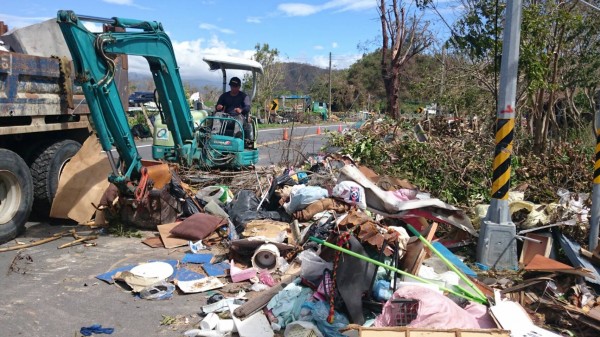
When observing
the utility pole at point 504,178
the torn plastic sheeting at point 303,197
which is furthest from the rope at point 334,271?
the torn plastic sheeting at point 303,197

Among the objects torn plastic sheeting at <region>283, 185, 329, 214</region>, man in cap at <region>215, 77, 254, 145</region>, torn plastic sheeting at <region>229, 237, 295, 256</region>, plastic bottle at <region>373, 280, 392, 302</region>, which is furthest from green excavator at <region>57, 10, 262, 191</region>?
plastic bottle at <region>373, 280, 392, 302</region>

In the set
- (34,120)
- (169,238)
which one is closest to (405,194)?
(169,238)

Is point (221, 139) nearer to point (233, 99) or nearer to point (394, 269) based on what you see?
point (233, 99)

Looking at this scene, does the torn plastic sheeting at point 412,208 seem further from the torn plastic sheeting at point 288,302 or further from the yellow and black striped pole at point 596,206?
the torn plastic sheeting at point 288,302

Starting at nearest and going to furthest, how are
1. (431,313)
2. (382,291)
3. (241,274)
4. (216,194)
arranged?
1. (431,313)
2. (382,291)
3. (241,274)
4. (216,194)

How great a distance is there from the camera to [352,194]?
6.51 m

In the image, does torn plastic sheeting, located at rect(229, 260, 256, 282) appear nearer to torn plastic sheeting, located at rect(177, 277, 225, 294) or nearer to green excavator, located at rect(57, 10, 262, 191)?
torn plastic sheeting, located at rect(177, 277, 225, 294)

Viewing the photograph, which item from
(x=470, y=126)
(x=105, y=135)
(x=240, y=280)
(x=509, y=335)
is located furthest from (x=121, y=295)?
(x=470, y=126)

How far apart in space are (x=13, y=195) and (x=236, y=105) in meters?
4.16

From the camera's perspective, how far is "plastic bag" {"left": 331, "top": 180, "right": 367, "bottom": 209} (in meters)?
6.47

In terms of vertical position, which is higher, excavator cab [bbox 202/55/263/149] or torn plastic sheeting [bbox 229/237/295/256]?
excavator cab [bbox 202/55/263/149]

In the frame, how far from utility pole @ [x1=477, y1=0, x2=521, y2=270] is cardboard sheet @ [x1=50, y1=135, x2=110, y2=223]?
16.9 ft

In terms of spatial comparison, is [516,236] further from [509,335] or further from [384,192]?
[509,335]

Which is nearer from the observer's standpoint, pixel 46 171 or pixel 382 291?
pixel 382 291
